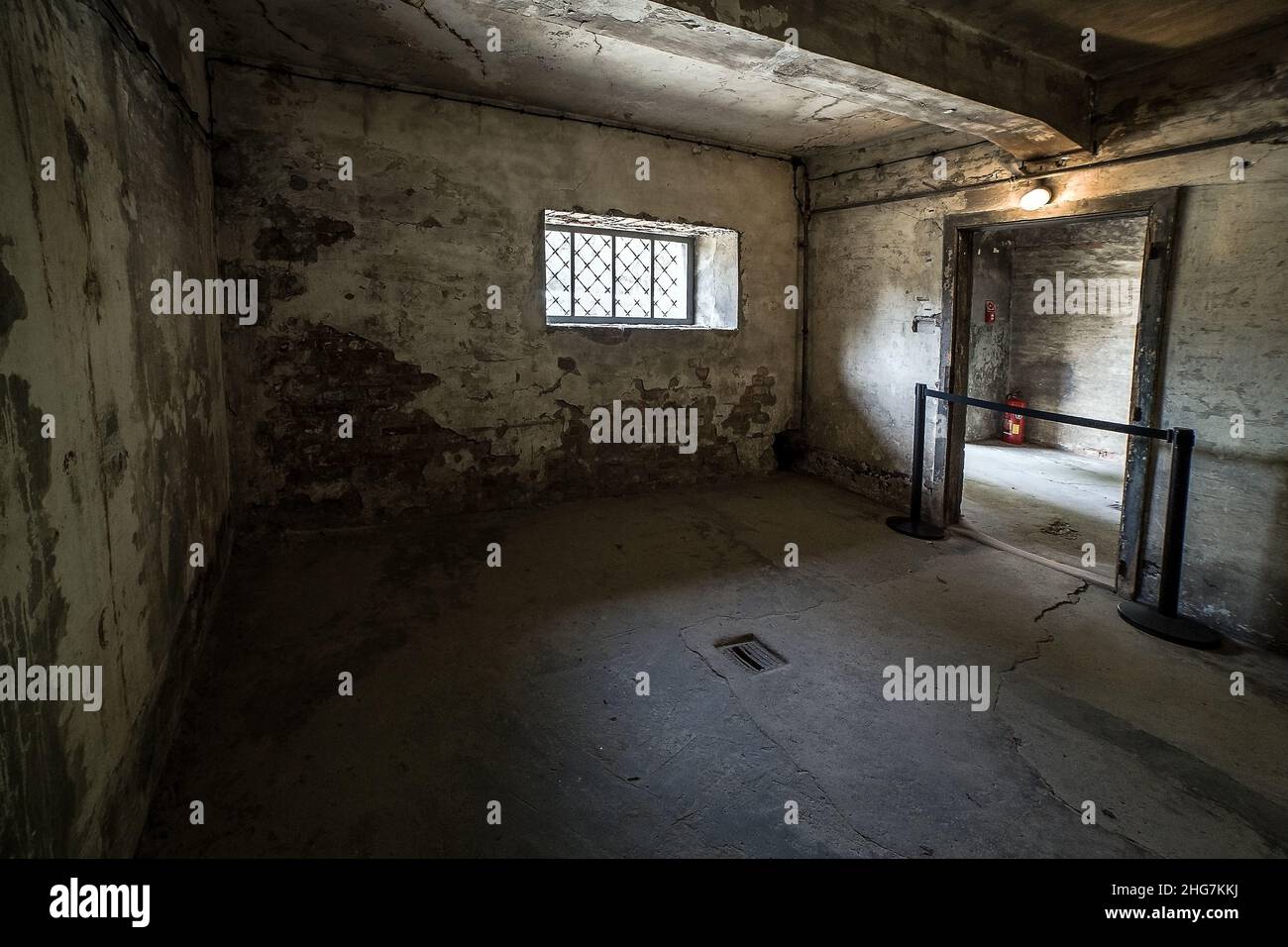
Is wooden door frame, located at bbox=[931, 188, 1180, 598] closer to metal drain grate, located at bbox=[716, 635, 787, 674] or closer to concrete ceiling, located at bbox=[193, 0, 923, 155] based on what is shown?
concrete ceiling, located at bbox=[193, 0, 923, 155]

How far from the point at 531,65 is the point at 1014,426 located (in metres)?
6.77

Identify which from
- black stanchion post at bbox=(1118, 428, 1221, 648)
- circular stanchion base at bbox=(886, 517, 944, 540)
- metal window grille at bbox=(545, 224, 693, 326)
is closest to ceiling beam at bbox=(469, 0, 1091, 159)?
black stanchion post at bbox=(1118, 428, 1221, 648)

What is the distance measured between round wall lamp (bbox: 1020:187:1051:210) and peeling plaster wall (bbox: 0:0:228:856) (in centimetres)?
423

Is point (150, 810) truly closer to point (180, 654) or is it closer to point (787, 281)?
point (180, 654)

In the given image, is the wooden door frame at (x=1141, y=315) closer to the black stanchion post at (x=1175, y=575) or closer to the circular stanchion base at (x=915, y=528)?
the black stanchion post at (x=1175, y=575)

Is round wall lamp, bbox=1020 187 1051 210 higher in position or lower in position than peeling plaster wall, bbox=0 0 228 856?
higher

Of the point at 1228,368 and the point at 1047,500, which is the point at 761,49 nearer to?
the point at 1228,368

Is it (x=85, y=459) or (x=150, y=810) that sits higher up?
Result: (x=85, y=459)

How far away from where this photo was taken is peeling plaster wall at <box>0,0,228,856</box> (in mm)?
1138

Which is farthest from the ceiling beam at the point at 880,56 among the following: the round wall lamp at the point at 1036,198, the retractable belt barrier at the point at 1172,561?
the retractable belt barrier at the point at 1172,561

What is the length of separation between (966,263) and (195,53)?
183 inches

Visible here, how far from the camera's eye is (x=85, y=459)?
1.45 m

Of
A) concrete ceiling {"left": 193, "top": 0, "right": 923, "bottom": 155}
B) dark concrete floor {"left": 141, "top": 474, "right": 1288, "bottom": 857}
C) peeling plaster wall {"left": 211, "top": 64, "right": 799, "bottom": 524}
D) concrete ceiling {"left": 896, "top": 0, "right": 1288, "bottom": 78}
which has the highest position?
concrete ceiling {"left": 193, "top": 0, "right": 923, "bottom": 155}
